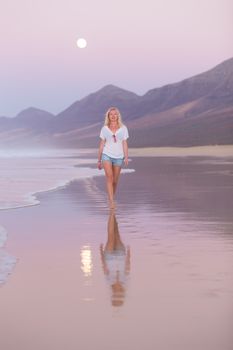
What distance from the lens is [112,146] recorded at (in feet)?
47.3

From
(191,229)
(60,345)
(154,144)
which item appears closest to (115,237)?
(191,229)

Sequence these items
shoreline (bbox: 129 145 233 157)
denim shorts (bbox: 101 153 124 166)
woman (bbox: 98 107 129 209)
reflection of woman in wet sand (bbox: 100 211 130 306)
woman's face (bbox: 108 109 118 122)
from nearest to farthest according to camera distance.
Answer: reflection of woman in wet sand (bbox: 100 211 130 306) < woman's face (bbox: 108 109 118 122) < woman (bbox: 98 107 129 209) < denim shorts (bbox: 101 153 124 166) < shoreline (bbox: 129 145 233 157)

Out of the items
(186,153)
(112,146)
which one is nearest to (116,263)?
(112,146)

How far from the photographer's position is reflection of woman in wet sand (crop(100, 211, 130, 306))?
6.85 m

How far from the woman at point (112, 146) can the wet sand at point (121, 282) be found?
0.87m

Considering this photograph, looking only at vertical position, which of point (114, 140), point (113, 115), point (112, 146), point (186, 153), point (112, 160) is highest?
point (113, 115)

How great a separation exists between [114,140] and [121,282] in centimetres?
725

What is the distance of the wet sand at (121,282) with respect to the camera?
546 centimetres

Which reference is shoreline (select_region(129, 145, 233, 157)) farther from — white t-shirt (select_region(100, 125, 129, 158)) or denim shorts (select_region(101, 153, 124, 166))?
white t-shirt (select_region(100, 125, 129, 158))

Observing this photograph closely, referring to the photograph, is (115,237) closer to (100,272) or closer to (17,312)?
(100,272)

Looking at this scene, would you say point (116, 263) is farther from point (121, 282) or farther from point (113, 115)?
point (113, 115)

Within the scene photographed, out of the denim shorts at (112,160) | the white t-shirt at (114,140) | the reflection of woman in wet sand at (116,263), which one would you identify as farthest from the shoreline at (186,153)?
the reflection of woman in wet sand at (116,263)

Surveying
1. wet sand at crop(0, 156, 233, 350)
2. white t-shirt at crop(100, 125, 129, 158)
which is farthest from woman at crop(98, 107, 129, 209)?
wet sand at crop(0, 156, 233, 350)

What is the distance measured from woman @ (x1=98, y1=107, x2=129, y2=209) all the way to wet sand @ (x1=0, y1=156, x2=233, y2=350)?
0.87 m
